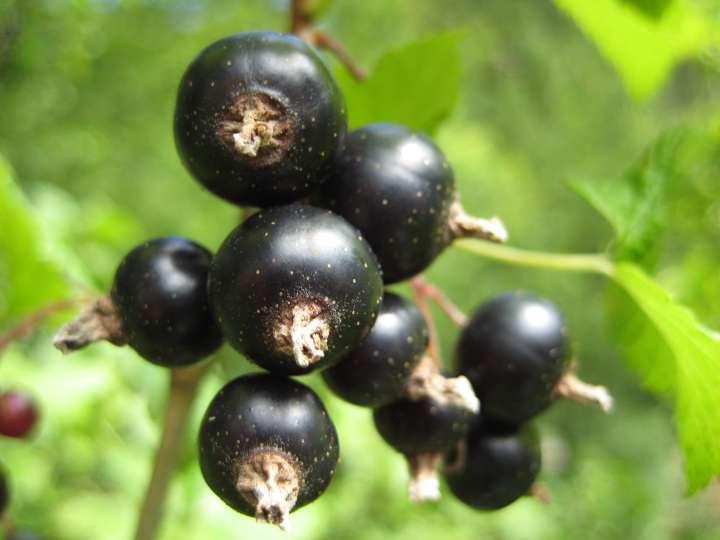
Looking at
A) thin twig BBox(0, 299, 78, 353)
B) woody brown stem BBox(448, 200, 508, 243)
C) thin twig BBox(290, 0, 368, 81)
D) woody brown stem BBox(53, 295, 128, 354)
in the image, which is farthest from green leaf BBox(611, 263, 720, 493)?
thin twig BBox(0, 299, 78, 353)

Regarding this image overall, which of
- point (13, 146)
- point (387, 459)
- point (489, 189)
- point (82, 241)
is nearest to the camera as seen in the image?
point (82, 241)

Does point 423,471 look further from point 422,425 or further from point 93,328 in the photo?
point 93,328

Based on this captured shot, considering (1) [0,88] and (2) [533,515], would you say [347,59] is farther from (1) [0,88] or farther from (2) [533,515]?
(1) [0,88]

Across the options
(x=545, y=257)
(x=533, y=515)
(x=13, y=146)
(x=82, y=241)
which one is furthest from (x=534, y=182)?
(x=545, y=257)

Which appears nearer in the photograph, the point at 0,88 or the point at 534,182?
the point at 0,88

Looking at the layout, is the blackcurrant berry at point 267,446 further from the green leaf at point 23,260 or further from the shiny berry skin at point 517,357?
the green leaf at point 23,260

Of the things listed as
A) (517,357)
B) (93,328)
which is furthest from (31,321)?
(517,357)

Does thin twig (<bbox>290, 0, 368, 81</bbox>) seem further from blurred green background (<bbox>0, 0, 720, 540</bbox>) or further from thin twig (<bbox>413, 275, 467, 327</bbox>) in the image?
thin twig (<bbox>413, 275, 467, 327</bbox>)
